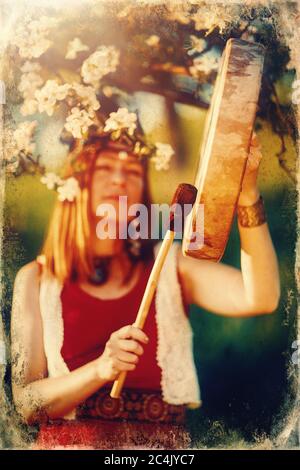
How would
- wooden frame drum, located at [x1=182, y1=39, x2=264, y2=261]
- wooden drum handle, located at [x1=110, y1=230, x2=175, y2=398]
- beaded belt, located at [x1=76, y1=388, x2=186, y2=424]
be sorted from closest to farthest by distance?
wooden frame drum, located at [x1=182, y1=39, x2=264, y2=261]
wooden drum handle, located at [x1=110, y1=230, x2=175, y2=398]
beaded belt, located at [x1=76, y1=388, x2=186, y2=424]

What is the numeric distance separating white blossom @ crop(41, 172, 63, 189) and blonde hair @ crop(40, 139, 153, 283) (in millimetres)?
42

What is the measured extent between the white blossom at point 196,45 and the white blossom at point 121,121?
444 millimetres

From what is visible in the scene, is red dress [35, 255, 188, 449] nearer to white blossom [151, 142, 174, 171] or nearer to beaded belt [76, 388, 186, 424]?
beaded belt [76, 388, 186, 424]

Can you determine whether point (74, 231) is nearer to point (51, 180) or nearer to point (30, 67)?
point (51, 180)

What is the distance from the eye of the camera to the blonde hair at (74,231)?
303 centimetres

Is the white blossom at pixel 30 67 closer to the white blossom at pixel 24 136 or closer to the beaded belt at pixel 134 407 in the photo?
the white blossom at pixel 24 136

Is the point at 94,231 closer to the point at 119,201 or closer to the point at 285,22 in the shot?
the point at 119,201

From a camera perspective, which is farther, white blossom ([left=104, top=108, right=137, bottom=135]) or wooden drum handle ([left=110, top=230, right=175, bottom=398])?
white blossom ([left=104, top=108, right=137, bottom=135])

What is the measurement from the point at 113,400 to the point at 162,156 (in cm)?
125

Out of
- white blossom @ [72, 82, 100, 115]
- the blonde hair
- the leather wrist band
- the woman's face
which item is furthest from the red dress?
white blossom @ [72, 82, 100, 115]

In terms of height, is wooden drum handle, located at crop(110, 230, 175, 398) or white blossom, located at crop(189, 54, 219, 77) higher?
white blossom, located at crop(189, 54, 219, 77)

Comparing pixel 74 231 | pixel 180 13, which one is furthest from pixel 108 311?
pixel 180 13

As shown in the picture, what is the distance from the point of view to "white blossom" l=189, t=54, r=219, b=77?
3.03 m
